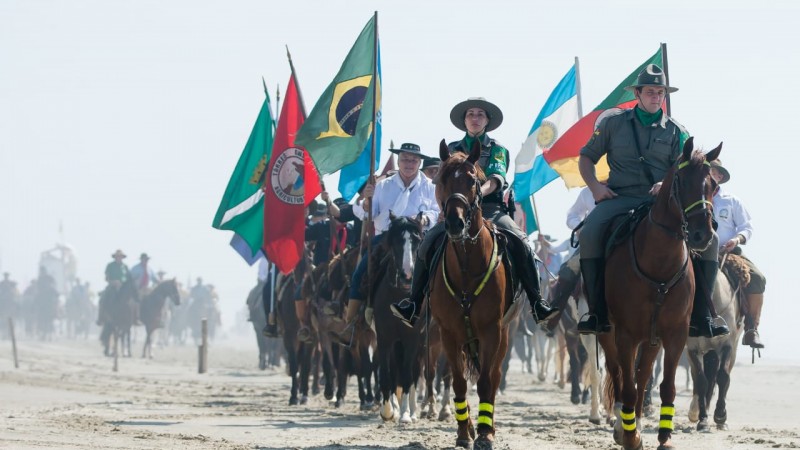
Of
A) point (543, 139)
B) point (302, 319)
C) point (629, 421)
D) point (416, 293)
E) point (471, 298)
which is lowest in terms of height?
point (629, 421)

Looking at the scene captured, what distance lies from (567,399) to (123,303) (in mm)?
31047

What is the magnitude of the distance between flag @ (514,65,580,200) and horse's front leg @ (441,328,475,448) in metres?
10.7

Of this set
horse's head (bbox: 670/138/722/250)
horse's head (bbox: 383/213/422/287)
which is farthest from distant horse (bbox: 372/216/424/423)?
horse's head (bbox: 670/138/722/250)

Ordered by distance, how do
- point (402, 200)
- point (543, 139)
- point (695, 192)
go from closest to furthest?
point (695, 192) → point (402, 200) → point (543, 139)

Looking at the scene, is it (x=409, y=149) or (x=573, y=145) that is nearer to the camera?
(x=409, y=149)

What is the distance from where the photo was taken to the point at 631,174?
13.5 metres

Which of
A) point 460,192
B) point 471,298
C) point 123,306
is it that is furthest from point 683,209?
point 123,306

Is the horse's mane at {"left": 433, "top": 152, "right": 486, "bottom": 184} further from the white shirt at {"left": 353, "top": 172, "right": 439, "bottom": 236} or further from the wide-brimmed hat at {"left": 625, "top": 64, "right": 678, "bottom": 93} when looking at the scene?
the white shirt at {"left": 353, "top": 172, "right": 439, "bottom": 236}

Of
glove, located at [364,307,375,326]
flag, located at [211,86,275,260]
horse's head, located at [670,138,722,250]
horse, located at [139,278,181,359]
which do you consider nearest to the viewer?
horse's head, located at [670,138,722,250]

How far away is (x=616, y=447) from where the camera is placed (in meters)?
14.0

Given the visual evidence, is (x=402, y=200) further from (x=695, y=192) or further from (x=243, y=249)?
(x=243, y=249)

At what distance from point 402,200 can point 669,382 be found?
5.92 meters

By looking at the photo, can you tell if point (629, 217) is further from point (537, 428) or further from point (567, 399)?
point (567, 399)

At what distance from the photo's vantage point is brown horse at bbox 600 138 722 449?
12281 mm
